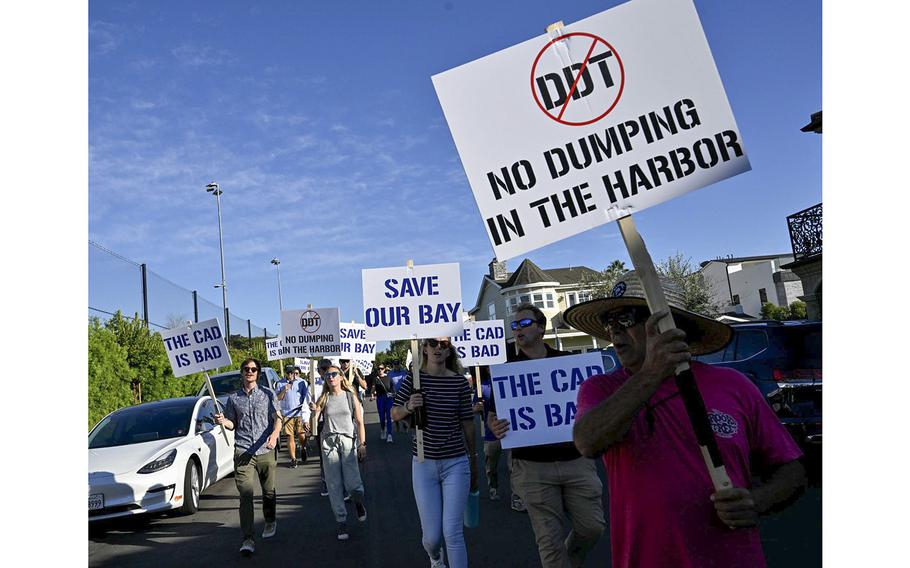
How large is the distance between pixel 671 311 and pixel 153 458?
877 cm

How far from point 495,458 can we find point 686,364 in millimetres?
7498

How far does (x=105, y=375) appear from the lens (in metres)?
16.4

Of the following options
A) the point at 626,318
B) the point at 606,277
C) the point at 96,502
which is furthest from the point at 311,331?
the point at 606,277

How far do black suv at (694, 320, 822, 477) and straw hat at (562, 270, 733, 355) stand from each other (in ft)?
19.5

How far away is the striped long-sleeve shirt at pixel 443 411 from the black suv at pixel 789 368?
12.8ft

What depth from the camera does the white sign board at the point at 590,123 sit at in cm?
258

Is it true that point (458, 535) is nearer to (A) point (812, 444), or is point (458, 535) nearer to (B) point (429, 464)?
(B) point (429, 464)

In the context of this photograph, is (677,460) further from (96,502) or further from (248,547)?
(96,502)

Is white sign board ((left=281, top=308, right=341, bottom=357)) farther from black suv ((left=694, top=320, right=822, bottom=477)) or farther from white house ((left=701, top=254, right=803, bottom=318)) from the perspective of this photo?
white house ((left=701, top=254, right=803, bottom=318))

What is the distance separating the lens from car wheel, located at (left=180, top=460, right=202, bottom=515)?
10047 millimetres

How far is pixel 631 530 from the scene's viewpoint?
243 centimetres

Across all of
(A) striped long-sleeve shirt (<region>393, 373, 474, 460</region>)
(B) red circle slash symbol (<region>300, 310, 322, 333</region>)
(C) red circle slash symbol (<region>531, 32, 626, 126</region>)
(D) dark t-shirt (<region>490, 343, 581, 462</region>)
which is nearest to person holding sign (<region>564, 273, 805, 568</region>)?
(C) red circle slash symbol (<region>531, 32, 626, 126</region>)

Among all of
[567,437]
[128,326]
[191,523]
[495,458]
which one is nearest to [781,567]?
[567,437]

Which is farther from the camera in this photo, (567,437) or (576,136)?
(567,437)
